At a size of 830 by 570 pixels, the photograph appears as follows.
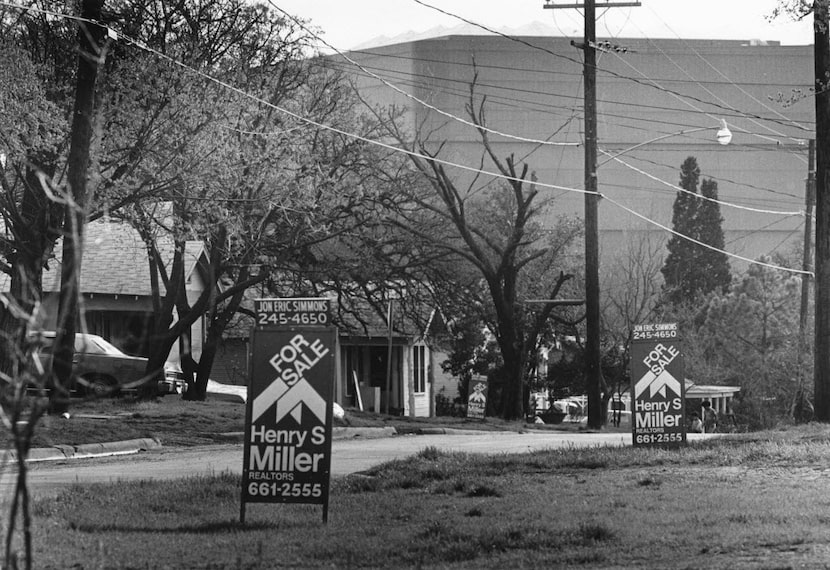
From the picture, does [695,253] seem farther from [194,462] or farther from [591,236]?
[194,462]

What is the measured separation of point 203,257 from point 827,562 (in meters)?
34.8

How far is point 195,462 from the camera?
18.6m

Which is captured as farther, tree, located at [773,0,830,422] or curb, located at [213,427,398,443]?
curb, located at [213,427,398,443]

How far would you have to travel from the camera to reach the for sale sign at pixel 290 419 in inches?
410

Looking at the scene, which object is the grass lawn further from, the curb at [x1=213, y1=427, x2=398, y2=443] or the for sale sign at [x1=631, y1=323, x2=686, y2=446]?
the curb at [x1=213, y1=427, x2=398, y2=443]

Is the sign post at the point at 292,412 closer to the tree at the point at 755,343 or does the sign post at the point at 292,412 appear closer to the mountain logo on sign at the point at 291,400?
the mountain logo on sign at the point at 291,400

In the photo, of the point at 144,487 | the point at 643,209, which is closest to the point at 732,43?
the point at 643,209

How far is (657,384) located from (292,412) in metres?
7.68

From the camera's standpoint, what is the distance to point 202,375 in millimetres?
35000

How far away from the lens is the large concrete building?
3666 inches

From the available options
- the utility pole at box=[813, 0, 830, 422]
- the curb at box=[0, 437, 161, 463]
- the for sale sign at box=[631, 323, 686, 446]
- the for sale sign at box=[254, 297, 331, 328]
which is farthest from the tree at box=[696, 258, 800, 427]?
the for sale sign at box=[254, 297, 331, 328]

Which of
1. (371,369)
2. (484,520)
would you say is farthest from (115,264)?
(484,520)

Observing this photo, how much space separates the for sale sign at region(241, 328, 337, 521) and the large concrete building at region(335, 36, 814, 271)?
264ft

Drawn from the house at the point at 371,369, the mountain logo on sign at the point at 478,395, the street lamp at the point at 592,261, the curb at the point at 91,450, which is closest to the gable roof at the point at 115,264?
the mountain logo on sign at the point at 478,395
